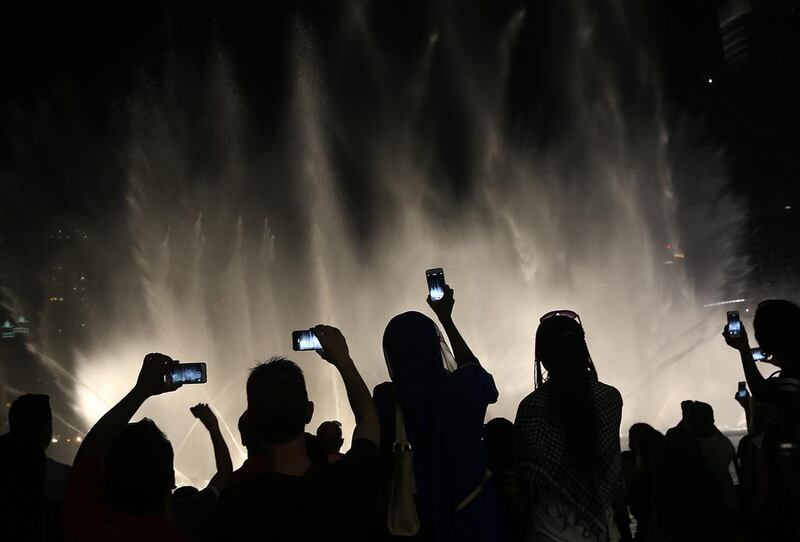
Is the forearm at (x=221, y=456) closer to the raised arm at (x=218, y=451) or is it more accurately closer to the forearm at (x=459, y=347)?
the raised arm at (x=218, y=451)

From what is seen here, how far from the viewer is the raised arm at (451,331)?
306cm

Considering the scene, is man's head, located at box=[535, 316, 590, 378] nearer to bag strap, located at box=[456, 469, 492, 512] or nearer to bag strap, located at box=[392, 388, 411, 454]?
bag strap, located at box=[456, 469, 492, 512]

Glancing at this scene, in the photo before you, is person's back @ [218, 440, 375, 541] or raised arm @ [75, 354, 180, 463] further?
raised arm @ [75, 354, 180, 463]

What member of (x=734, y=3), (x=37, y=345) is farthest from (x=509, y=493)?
(x=734, y=3)

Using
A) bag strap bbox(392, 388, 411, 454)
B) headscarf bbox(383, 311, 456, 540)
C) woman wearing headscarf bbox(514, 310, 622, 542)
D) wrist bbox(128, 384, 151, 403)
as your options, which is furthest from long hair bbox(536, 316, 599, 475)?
wrist bbox(128, 384, 151, 403)

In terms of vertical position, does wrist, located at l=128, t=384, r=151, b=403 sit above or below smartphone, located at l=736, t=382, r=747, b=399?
below

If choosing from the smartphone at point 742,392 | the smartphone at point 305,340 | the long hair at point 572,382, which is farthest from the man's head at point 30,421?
the smartphone at point 742,392

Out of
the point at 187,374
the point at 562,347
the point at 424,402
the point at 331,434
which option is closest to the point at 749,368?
the point at 562,347

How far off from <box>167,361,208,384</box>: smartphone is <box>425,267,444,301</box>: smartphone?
1.17 meters

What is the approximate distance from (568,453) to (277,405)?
1.15 metres

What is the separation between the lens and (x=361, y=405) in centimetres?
249

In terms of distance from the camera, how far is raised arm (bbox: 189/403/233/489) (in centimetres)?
336

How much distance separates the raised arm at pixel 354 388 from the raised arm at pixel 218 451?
986 millimetres

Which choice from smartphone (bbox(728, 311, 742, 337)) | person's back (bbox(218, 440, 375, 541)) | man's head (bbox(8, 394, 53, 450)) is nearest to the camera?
person's back (bbox(218, 440, 375, 541))
